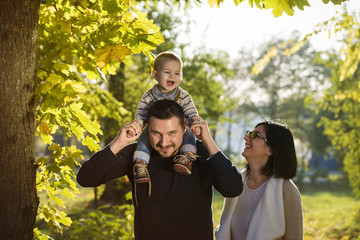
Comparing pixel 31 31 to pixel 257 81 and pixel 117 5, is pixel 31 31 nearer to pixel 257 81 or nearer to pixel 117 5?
pixel 117 5

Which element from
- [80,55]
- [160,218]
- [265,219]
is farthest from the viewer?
[80,55]

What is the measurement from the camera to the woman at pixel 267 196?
3467mm

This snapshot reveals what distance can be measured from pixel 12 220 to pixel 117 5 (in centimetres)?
188

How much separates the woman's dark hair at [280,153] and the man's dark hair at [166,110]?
1.16m

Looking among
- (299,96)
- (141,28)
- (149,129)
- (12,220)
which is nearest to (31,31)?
(141,28)

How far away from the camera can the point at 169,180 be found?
118 inches

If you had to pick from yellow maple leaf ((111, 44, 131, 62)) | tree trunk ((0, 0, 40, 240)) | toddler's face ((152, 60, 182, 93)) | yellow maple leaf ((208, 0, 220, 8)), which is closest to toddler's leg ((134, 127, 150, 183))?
toddler's face ((152, 60, 182, 93))

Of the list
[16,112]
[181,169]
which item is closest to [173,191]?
[181,169]

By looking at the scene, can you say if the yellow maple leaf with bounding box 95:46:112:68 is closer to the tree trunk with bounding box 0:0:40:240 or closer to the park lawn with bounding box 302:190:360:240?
the tree trunk with bounding box 0:0:40:240

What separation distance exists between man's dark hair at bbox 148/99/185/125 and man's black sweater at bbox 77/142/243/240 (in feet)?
1.26

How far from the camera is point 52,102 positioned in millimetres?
3408

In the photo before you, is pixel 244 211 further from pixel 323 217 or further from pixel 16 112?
pixel 323 217

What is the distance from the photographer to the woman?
347 centimetres

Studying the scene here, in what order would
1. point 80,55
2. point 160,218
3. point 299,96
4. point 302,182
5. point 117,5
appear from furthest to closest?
point 299,96, point 302,182, point 80,55, point 117,5, point 160,218
